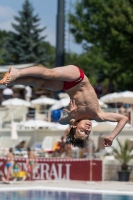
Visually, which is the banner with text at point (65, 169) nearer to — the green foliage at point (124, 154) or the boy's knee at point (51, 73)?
the green foliage at point (124, 154)

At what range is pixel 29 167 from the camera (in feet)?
66.9

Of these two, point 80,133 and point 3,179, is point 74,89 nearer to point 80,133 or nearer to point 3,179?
point 80,133

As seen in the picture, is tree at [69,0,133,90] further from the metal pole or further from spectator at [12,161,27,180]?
spectator at [12,161,27,180]

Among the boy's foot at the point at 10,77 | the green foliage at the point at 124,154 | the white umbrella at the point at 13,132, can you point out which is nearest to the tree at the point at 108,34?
the white umbrella at the point at 13,132

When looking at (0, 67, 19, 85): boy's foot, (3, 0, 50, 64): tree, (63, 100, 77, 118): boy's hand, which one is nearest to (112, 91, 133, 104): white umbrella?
(63, 100, 77, 118): boy's hand

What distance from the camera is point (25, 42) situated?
1909 inches

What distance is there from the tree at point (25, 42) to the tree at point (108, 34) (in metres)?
18.8

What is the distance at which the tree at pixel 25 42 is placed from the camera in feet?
158

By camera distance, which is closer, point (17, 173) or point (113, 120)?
point (113, 120)

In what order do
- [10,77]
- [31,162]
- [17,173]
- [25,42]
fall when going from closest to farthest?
[10,77] → [17,173] → [31,162] → [25,42]

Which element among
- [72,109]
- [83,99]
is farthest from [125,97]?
[83,99]

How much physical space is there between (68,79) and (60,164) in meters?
10.6

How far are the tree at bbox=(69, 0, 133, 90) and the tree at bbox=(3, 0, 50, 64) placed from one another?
18803 mm

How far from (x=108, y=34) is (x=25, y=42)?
20438 millimetres
